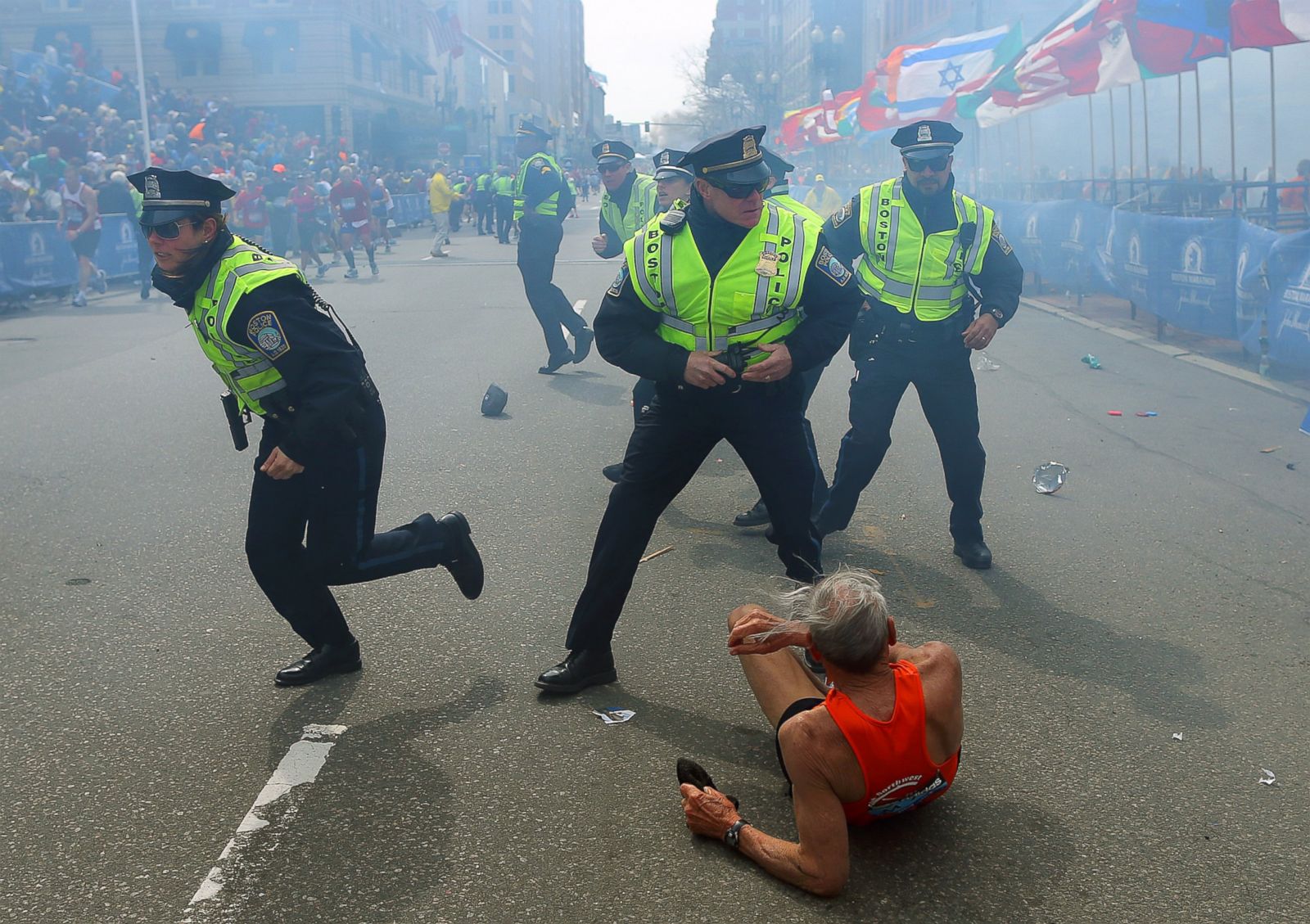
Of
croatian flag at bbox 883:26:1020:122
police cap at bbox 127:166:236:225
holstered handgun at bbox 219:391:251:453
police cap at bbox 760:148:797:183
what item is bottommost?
holstered handgun at bbox 219:391:251:453

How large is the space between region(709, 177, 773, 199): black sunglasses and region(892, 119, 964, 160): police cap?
67.5 inches

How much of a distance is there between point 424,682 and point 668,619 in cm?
111

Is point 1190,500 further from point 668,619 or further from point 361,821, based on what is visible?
point 361,821

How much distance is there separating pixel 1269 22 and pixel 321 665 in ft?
39.6

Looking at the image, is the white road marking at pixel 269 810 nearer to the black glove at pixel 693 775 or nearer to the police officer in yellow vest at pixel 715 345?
the police officer in yellow vest at pixel 715 345

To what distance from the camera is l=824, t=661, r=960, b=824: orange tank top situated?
3.12 m

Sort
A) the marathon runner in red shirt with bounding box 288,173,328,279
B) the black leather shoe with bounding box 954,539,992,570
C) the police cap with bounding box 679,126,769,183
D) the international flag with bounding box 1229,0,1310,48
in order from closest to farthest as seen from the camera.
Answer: the police cap with bounding box 679,126,769,183, the black leather shoe with bounding box 954,539,992,570, the international flag with bounding box 1229,0,1310,48, the marathon runner in red shirt with bounding box 288,173,328,279

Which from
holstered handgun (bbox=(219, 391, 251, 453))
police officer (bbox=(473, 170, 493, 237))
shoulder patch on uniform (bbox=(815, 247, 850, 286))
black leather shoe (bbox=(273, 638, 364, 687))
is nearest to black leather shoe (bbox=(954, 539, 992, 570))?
shoulder patch on uniform (bbox=(815, 247, 850, 286))

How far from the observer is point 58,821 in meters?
3.53

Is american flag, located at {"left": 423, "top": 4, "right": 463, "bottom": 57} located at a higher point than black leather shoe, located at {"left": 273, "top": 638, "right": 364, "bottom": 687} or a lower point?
higher

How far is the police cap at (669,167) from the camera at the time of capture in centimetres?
803

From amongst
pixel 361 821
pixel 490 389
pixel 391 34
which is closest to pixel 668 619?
pixel 361 821

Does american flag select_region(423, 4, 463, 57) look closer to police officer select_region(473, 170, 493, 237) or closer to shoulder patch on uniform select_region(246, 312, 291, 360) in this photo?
police officer select_region(473, 170, 493, 237)

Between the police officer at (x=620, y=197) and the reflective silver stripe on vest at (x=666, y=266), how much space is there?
18.2 feet
